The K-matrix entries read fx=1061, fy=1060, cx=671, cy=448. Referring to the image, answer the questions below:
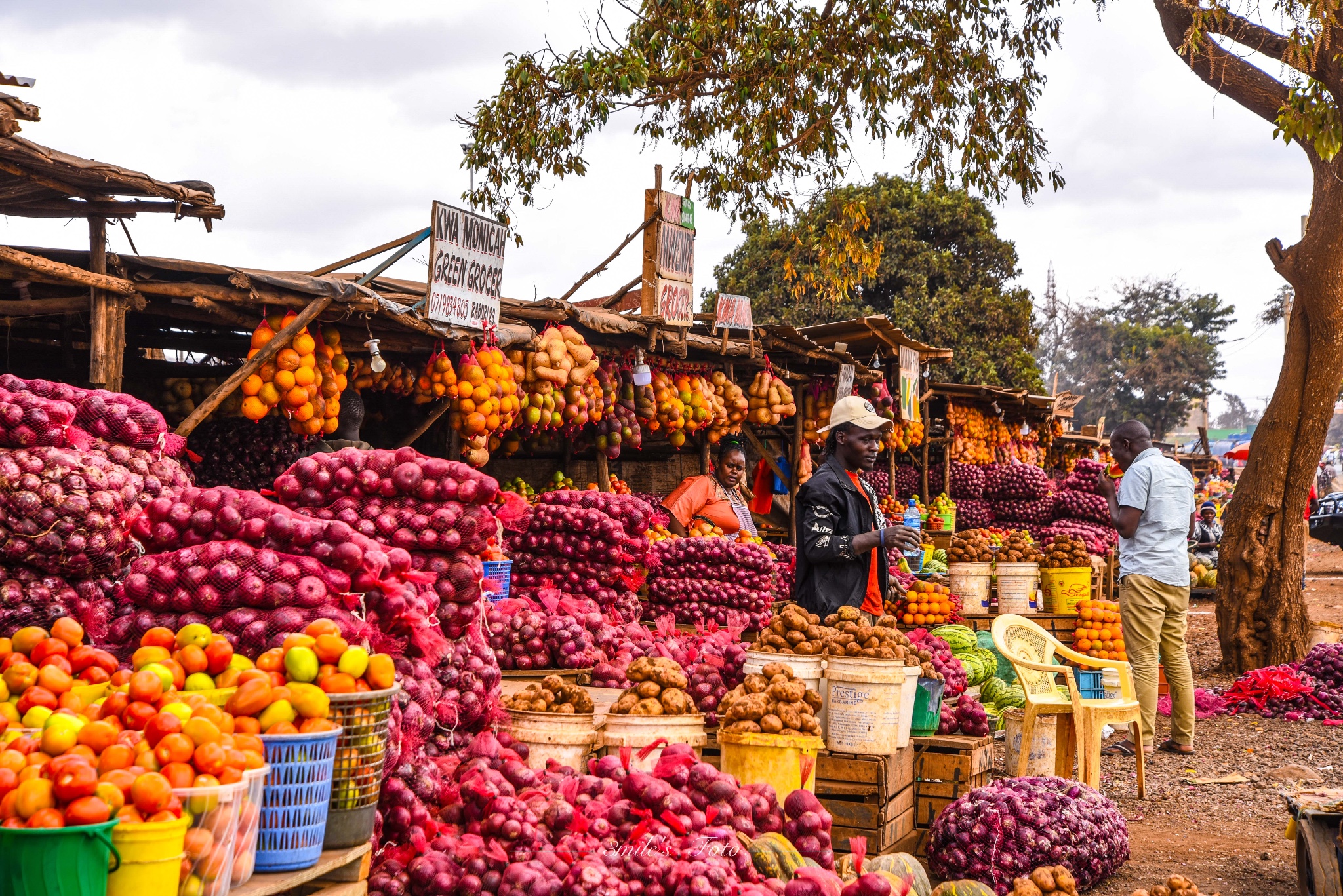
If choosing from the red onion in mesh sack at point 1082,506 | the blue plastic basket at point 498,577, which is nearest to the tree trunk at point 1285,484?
the red onion in mesh sack at point 1082,506

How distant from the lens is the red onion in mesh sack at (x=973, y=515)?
1554cm

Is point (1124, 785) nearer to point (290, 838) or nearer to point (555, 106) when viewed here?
point (290, 838)

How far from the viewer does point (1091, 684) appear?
6.36 meters

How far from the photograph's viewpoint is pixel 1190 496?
692 centimetres

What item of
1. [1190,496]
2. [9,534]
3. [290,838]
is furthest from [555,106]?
[290,838]

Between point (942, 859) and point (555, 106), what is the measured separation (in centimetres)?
890

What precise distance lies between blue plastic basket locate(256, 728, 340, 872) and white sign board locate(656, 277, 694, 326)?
6.03 m

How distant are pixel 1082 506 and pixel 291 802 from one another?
11906mm

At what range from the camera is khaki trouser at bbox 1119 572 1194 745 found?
6953 millimetres

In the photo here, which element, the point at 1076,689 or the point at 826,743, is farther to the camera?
the point at 1076,689

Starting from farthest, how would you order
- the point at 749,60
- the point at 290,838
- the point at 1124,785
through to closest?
1. the point at 749,60
2. the point at 1124,785
3. the point at 290,838

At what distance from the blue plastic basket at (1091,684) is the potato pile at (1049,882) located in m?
2.66

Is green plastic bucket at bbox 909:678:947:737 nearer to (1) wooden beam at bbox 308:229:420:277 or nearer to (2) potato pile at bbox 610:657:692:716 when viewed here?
(2) potato pile at bbox 610:657:692:716

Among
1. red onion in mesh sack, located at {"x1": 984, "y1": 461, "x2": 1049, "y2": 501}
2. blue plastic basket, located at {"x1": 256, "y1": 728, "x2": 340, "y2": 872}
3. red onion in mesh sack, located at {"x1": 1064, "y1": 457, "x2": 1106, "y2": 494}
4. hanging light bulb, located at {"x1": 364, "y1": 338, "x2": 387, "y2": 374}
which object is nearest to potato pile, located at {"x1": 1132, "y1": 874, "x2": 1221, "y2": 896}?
blue plastic basket, located at {"x1": 256, "y1": 728, "x2": 340, "y2": 872}
